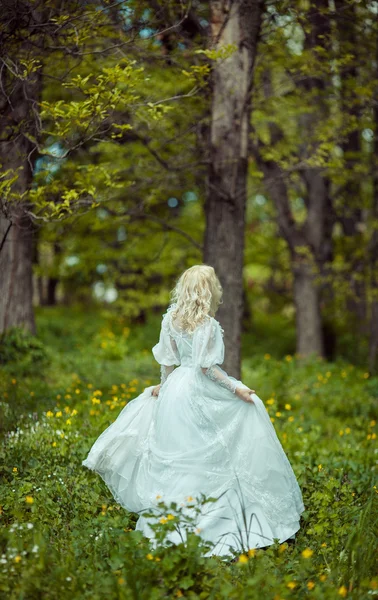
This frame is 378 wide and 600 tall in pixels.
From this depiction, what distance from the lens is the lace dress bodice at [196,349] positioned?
4.42 meters

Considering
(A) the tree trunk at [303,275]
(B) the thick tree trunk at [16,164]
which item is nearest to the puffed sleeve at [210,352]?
(B) the thick tree trunk at [16,164]

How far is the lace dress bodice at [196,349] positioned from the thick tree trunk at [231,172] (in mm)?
2414

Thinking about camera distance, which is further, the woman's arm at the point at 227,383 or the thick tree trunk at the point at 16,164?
the thick tree trunk at the point at 16,164

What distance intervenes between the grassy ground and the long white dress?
0.79ft

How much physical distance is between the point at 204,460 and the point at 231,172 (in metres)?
3.66

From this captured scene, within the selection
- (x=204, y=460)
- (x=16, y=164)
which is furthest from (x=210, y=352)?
(x=16, y=164)

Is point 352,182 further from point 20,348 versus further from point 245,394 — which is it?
point 245,394

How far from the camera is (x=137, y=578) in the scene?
3.33 meters

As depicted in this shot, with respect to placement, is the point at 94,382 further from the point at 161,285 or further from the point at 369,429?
the point at 161,285

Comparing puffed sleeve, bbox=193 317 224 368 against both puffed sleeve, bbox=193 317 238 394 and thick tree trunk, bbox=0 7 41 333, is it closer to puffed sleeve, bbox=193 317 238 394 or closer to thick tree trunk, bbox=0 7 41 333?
puffed sleeve, bbox=193 317 238 394

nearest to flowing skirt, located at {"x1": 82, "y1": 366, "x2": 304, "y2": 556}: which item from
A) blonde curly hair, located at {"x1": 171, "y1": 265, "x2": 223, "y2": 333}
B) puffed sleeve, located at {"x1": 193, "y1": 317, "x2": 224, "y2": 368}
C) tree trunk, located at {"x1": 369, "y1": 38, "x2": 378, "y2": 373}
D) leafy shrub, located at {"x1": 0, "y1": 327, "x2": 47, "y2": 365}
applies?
puffed sleeve, located at {"x1": 193, "y1": 317, "x2": 224, "y2": 368}

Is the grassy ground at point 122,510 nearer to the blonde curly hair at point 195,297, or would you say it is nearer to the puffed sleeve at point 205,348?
the puffed sleeve at point 205,348

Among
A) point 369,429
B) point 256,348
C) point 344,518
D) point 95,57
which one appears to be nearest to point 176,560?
point 344,518

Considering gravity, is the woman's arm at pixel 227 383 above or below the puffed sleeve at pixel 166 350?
below
